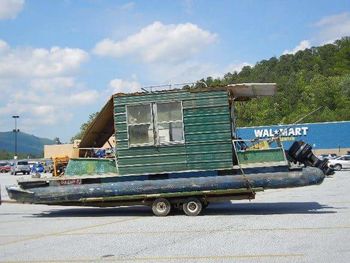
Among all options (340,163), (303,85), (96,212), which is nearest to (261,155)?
(96,212)

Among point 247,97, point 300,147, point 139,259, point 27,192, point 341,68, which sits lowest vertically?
point 139,259

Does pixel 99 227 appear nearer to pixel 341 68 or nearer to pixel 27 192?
pixel 27 192

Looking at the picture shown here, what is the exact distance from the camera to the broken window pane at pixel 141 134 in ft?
47.3

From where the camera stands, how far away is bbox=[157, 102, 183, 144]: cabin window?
564 inches

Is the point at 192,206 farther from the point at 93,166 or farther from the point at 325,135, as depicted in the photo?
the point at 325,135

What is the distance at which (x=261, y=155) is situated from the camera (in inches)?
552

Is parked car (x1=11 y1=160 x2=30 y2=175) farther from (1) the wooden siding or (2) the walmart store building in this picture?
(1) the wooden siding

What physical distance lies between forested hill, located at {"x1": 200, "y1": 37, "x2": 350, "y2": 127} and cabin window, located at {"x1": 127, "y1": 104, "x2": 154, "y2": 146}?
4874cm

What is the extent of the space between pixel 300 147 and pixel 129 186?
5.03 meters

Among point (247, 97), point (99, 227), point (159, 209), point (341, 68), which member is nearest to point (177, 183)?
point (159, 209)

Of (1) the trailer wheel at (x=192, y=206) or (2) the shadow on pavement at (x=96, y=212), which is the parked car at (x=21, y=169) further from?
(1) the trailer wheel at (x=192, y=206)

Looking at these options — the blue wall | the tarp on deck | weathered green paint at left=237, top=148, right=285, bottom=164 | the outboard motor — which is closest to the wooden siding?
weathered green paint at left=237, top=148, right=285, bottom=164

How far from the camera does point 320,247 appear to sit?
9000 mm

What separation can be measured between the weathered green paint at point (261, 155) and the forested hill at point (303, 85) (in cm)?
4919
